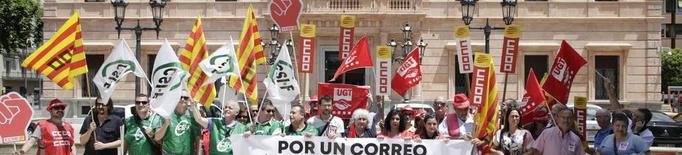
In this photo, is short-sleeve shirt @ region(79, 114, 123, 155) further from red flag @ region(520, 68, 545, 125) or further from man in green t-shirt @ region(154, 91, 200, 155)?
red flag @ region(520, 68, 545, 125)

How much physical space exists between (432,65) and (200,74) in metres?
23.6

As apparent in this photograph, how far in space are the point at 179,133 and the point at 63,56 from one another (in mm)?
2149

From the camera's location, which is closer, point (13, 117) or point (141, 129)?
point (141, 129)

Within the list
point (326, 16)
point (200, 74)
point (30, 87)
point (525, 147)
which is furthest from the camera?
point (30, 87)

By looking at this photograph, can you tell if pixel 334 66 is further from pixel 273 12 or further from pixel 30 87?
pixel 30 87

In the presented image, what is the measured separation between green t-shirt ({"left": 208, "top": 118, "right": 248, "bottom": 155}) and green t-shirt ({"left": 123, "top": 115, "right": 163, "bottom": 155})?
60 cm

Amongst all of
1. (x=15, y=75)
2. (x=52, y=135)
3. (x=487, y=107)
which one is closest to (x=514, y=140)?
(x=487, y=107)

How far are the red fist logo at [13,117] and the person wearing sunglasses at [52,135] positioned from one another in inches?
39.9

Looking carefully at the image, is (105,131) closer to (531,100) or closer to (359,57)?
(359,57)

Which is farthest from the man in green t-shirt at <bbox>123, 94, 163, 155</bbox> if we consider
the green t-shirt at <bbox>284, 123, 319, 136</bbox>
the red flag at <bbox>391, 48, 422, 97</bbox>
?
the red flag at <bbox>391, 48, 422, 97</bbox>

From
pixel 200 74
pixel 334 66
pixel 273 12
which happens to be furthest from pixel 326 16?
pixel 200 74

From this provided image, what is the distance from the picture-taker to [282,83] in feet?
39.0

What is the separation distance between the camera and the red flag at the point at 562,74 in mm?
12125

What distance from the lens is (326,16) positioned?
33781 millimetres
